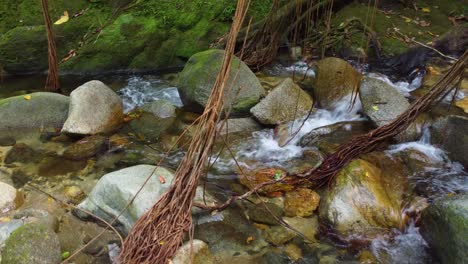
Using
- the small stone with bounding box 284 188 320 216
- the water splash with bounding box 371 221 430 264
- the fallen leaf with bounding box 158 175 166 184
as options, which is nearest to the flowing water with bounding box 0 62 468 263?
the water splash with bounding box 371 221 430 264

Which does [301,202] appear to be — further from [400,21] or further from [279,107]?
[400,21]

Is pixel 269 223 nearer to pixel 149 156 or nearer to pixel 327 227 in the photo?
pixel 327 227

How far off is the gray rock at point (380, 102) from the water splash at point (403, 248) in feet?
5.18

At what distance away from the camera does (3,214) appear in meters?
3.37

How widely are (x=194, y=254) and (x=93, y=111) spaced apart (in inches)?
102

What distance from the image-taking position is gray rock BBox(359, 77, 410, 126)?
178 inches

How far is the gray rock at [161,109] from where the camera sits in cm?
518

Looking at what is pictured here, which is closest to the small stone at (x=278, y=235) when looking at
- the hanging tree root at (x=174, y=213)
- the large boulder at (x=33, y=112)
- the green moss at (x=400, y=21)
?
the hanging tree root at (x=174, y=213)

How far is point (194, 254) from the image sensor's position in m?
2.84

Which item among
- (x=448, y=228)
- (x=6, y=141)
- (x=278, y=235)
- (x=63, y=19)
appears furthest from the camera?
(x=63, y=19)

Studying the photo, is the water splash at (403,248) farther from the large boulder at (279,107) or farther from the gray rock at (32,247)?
the gray rock at (32,247)

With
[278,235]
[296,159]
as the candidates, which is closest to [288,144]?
[296,159]

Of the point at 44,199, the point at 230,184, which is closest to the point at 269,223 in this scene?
the point at 230,184

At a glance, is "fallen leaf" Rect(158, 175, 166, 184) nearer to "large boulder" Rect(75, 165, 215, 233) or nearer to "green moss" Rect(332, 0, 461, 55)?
"large boulder" Rect(75, 165, 215, 233)
